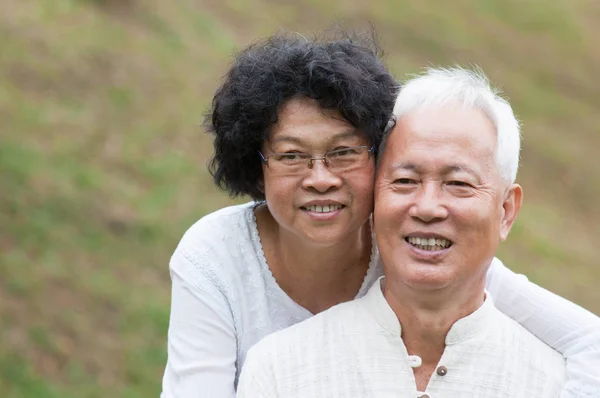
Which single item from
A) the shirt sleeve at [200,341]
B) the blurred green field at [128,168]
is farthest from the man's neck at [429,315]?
the blurred green field at [128,168]

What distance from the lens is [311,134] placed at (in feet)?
10.3

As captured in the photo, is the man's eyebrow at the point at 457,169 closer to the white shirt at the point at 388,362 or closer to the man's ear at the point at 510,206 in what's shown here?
the man's ear at the point at 510,206

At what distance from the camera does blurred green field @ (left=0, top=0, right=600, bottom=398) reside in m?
6.37

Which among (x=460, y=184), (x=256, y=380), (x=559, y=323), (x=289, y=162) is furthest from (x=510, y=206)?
(x=256, y=380)

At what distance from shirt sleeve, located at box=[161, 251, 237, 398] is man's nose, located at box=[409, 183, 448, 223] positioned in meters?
0.86

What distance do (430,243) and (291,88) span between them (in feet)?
2.30

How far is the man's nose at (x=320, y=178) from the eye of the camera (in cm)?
312

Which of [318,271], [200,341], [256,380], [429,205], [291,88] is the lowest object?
[256,380]

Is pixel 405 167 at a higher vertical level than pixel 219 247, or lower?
higher

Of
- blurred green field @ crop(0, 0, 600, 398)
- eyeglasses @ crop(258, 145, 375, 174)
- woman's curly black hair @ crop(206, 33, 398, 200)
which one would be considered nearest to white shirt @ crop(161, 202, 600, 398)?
woman's curly black hair @ crop(206, 33, 398, 200)

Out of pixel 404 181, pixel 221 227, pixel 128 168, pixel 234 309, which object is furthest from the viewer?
pixel 128 168

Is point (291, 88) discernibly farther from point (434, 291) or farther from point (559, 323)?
point (559, 323)

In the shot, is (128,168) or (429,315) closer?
(429,315)

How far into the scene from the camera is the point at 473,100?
9.84ft
